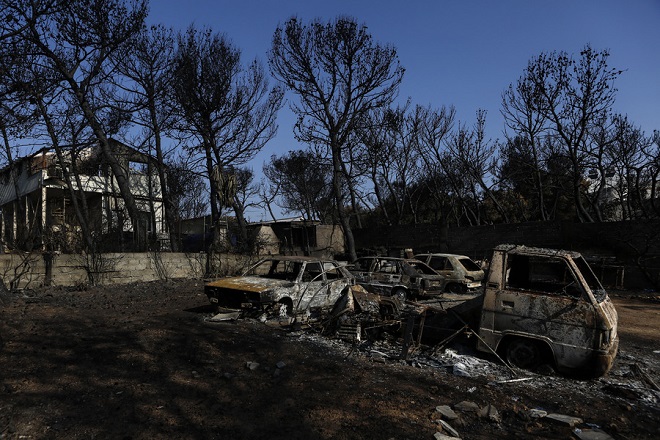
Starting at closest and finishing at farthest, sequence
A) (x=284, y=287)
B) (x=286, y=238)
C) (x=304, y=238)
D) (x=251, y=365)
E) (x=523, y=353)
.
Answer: (x=251, y=365)
(x=523, y=353)
(x=284, y=287)
(x=286, y=238)
(x=304, y=238)

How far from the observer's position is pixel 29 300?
1151 centimetres

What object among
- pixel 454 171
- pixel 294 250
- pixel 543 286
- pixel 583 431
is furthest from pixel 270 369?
pixel 454 171

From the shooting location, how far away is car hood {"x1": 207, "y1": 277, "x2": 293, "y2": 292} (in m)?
9.12

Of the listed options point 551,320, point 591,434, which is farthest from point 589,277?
point 591,434

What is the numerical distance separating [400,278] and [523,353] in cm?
636

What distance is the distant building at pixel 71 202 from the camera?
15000 millimetres

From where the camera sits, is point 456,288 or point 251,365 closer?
point 251,365

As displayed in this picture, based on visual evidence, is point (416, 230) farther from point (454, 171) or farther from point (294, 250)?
point (454, 171)

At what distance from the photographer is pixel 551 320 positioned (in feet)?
19.1

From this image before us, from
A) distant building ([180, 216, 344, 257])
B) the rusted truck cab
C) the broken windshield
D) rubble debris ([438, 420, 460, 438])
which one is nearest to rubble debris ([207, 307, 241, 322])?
the rusted truck cab

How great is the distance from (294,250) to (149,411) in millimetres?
19971

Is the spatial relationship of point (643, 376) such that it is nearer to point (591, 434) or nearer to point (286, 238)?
point (591, 434)

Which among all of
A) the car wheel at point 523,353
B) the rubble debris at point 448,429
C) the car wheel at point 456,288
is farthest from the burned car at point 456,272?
the rubble debris at point 448,429

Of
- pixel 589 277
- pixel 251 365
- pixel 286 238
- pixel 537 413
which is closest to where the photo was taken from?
pixel 537 413
